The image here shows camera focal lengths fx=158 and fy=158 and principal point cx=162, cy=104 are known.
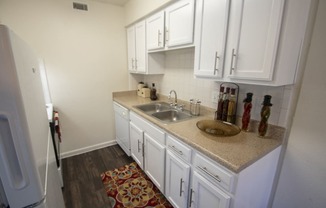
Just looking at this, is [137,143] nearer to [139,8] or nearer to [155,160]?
[155,160]

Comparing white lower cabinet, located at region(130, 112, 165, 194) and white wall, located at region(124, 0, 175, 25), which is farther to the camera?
white wall, located at region(124, 0, 175, 25)

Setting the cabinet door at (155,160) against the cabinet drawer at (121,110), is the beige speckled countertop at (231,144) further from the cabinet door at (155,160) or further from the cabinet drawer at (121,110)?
the cabinet drawer at (121,110)

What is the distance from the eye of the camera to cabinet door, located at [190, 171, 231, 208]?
998 mm

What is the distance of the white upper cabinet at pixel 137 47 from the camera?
2270 mm

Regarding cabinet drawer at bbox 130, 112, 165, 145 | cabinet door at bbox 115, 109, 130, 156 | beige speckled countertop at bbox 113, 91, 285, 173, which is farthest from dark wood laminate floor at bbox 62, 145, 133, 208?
beige speckled countertop at bbox 113, 91, 285, 173

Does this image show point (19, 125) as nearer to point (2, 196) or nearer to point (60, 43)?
point (2, 196)

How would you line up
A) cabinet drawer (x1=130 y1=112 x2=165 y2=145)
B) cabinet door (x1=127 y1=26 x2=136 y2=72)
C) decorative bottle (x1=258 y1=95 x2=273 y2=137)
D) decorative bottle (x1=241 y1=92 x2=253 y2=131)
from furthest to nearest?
1. cabinet door (x1=127 y1=26 x2=136 y2=72)
2. cabinet drawer (x1=130 y1=112 x2=165 y2=145)
3. decorative bottle (x1=241 y1=92 x2=253 y2=131)
4. decorative bottle (x1=258 y1=95 x2=273 y2=137)

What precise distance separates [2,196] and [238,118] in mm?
1611

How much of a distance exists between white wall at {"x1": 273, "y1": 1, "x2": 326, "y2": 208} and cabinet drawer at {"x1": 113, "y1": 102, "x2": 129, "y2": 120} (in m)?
1.86

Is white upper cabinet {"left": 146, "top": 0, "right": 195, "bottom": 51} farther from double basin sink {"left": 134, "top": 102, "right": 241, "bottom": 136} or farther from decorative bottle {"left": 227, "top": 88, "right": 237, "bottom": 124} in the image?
double basin sink {"left": 134, "top": 102, "right": 241, "bottom": 136}

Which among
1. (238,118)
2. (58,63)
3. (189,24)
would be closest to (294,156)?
(238,118)

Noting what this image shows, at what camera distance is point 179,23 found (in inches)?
63.2

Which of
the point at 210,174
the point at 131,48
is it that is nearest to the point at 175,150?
the point at 210,174

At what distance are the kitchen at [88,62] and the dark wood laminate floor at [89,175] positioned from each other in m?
0.22
